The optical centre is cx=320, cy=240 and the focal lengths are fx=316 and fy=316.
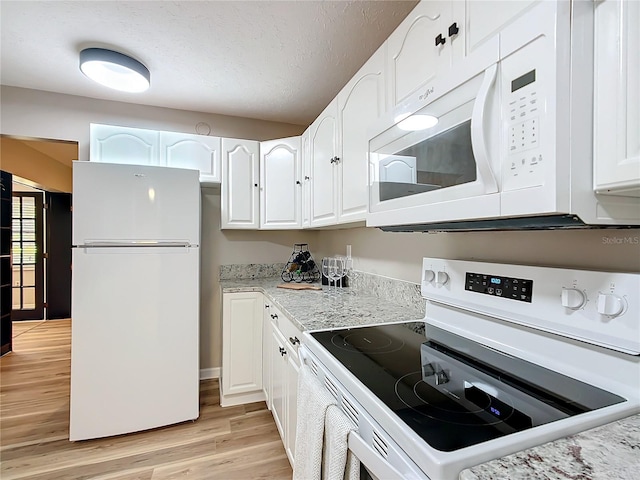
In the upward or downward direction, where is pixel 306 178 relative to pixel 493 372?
upward

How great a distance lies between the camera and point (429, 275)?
1.31 metres

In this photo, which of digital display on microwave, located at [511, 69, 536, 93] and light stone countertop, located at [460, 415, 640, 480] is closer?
light stone countertop, located at [460, 415, 640, 480]

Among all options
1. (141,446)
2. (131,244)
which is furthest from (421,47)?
(141,446)

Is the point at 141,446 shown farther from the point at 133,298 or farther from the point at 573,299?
the point at 573,299

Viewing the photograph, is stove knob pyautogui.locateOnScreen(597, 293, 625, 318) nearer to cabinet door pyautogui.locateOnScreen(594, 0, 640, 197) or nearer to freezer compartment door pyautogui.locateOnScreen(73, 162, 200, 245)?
cabinet door pyautogui.locateOnScreen(594, 0, 640, 197)

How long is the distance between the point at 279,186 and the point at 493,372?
2030mm

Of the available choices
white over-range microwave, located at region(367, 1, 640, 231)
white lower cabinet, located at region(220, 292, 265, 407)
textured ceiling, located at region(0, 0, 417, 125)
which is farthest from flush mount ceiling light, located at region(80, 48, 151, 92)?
white over-range microwave, located at region(367, 1, 640, 231)

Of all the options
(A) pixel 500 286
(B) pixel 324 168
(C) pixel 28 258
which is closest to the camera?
(A) pixel 500 286

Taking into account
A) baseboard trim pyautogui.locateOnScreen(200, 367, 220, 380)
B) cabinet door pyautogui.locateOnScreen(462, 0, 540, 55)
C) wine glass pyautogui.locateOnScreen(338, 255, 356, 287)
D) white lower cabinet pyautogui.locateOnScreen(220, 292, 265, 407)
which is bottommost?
→ baseboard trim pyautogui.locateOnScreen(200, 367, 220, 380)

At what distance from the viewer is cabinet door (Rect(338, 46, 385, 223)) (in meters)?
1.42

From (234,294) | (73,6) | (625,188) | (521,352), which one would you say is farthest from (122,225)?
(625,188)

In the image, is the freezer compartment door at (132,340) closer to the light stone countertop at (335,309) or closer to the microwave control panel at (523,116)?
the light stone countertop at (335,309)

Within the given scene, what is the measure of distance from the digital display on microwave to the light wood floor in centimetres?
192

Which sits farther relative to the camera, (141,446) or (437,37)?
(141,446)
